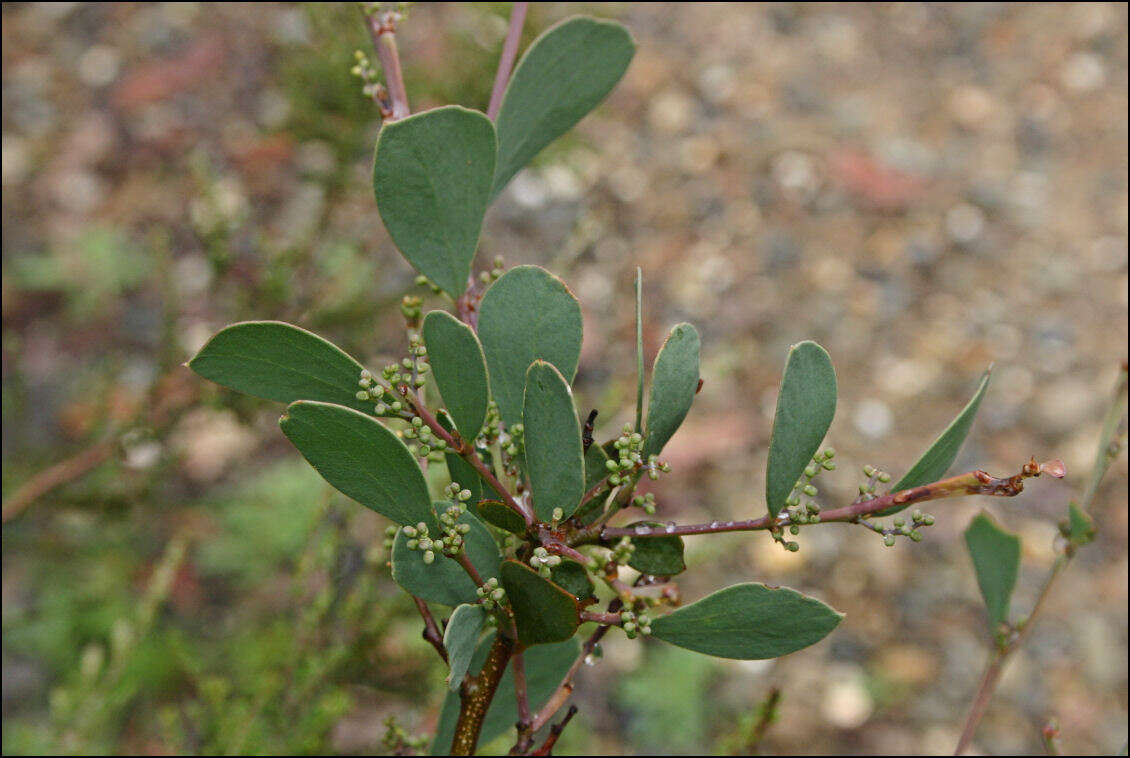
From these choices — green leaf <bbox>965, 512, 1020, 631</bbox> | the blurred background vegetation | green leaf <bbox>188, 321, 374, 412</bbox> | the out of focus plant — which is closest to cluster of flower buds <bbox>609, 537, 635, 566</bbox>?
the out of focus plant

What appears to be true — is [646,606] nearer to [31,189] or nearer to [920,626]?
[920,626]

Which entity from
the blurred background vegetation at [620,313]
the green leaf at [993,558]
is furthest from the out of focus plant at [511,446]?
the blurred background vegetation at [620,313]

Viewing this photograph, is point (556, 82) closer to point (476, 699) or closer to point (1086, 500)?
point (476, 699)

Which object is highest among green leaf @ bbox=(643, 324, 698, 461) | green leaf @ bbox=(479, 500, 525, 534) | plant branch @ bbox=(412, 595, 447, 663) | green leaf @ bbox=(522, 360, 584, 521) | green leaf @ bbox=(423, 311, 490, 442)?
green leaf @ bbox=(643, 324, 698, 461)

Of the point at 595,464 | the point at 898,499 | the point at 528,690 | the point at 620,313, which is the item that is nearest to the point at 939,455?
the point at 898,499

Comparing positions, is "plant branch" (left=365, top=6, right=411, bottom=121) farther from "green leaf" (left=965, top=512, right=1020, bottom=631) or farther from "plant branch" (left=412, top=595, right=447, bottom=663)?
"green leaf" (left=965, top=512, right=1020, bottom=631)

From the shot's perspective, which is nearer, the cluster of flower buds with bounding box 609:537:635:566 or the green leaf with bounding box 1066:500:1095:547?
the cluster of flower buds with bounding box 609:537:635:566

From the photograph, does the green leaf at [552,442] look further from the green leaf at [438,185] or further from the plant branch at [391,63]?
the plant branch at [391,63]
